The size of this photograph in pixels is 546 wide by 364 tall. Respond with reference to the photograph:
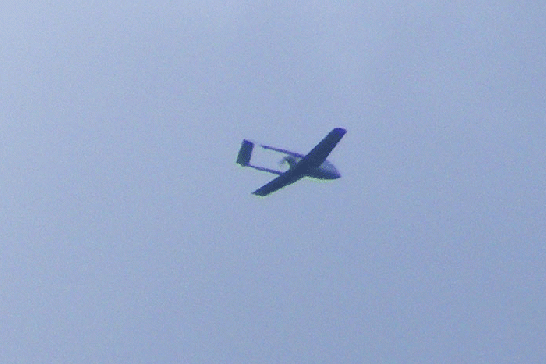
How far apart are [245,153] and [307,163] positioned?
4330 mm

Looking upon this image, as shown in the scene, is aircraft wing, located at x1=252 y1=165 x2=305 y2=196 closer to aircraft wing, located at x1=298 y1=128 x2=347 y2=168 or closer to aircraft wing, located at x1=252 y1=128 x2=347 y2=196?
aircraft wing, located at x1=252 y1=128 x2=347 y2=196

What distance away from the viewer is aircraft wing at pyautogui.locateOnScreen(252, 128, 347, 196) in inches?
1730

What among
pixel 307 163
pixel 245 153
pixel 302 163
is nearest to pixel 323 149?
A: pixel 307 163

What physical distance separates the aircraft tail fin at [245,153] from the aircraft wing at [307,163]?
3280 mm

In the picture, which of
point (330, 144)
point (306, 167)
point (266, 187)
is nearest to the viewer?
point (330, 144)

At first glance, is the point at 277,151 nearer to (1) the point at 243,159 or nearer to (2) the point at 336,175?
(1) the point at 243,159

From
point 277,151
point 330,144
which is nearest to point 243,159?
point 277,151

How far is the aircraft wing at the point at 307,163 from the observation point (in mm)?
43931

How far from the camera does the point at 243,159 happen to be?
155 feet

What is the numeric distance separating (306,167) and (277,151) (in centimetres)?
267

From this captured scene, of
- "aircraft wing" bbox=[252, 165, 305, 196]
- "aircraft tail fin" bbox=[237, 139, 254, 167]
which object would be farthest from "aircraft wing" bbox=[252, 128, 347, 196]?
"aircraft tail fin" bbox=[237, 139, 254, 167]

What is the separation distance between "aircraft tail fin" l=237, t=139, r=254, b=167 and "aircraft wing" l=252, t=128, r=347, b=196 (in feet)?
10.8

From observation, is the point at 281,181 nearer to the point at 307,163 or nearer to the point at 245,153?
the point at 307,163

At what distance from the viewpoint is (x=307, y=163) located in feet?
154
